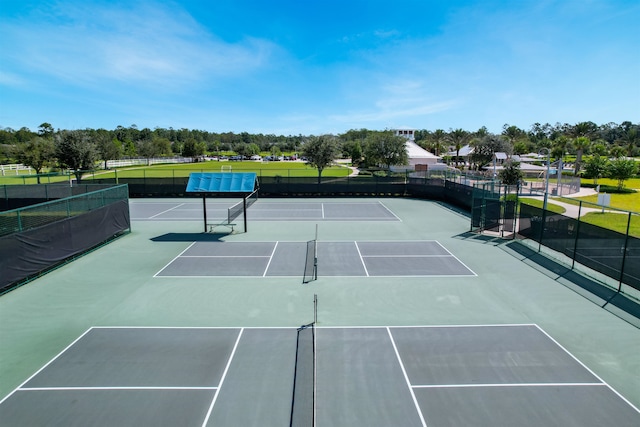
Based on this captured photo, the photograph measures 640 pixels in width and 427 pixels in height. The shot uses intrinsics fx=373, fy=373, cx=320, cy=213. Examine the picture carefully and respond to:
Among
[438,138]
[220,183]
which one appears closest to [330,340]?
[220,183]

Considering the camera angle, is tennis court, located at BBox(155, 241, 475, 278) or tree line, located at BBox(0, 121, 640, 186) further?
tree line, located at BBox(0, 121, 640, 186)

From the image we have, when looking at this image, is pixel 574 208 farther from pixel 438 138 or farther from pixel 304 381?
pixel 438 138

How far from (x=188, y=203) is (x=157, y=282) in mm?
20222

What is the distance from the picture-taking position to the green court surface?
7.07m

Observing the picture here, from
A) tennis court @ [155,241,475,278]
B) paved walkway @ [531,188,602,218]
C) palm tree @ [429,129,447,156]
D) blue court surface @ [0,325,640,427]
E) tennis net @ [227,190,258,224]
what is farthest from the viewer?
palm tree @ [429,129,447,156]

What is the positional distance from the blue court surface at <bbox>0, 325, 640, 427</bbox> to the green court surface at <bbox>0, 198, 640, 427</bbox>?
0.04 meters

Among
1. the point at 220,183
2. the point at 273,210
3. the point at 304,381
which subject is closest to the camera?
the point at 304,381

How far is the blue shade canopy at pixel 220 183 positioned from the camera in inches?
782

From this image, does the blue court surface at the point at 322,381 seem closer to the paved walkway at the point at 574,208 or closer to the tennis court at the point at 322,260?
the tennis court at the point at 322,260

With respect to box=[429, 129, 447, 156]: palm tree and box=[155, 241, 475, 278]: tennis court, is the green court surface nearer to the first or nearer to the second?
box=[155, 241, 475, 278]: tennis court

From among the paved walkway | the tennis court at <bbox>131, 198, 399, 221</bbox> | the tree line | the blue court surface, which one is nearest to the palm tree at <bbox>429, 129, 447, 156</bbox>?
the tree line

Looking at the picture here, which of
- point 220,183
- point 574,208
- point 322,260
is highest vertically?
point 220,183

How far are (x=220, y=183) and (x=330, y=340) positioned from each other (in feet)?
43.6

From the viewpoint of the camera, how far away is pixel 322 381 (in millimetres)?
7613
